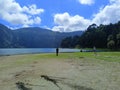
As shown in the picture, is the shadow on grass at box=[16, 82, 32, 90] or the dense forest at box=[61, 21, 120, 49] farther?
the dense forest at box=[61, 21, 120, 49]

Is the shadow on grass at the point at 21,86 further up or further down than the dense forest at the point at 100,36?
further down

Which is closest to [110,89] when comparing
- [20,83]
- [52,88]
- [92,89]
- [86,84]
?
[92,89]

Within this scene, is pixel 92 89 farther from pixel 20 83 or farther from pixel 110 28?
pixel 110 28

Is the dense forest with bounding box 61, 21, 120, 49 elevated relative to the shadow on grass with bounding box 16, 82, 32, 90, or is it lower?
elevated

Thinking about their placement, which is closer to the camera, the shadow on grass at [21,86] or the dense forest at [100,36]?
the shadow on grass at [21,86]

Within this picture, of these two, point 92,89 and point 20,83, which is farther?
point 20,83

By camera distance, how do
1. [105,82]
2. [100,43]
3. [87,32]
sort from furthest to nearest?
1. [87,32]
2. [100,43]
3. [105,82]

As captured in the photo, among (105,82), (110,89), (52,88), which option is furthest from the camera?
(105,82)

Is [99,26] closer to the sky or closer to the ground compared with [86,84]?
closer to the sky

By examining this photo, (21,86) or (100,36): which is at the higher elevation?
(100,36)

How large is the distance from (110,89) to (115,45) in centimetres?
12078

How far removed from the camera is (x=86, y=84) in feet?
48.3

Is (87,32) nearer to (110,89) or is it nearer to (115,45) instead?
(115,45)

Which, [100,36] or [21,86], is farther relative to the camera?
[100,36]
